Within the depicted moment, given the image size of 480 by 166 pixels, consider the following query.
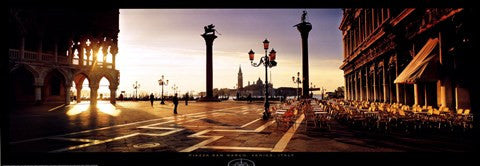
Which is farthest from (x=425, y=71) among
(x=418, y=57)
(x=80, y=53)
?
(x=80, y=53)

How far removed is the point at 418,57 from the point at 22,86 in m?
29.5

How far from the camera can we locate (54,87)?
2775cm

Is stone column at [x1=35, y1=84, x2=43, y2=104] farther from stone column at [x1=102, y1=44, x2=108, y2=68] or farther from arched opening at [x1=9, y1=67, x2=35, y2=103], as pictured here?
stone column at [x1=102, y1=44, x2=108, y2=68]

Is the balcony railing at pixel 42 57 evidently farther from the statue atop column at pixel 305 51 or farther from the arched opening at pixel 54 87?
the statue atop column at pixel 305 51

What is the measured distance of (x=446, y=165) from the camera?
11.2 feet

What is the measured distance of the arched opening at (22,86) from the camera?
23203 millimetres

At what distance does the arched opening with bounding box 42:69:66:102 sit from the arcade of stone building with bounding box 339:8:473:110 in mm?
28686

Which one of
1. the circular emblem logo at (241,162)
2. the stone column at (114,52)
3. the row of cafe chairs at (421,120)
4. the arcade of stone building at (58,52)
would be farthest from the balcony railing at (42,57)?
the row of cafe chairs at (421,120)

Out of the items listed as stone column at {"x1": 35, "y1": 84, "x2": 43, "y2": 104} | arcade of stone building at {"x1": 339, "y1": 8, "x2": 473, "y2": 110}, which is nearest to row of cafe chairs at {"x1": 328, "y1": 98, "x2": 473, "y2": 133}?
arcade of stone building at {"x1": 339, "y1": 8, "x2": 473, "y2": 110}

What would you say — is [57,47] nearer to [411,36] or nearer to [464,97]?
[411,36]

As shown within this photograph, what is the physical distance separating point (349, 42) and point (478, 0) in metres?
34.6

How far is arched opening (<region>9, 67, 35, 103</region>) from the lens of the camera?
914 inches

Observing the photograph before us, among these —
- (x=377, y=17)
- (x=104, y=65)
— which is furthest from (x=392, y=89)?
(x=104, y=65)

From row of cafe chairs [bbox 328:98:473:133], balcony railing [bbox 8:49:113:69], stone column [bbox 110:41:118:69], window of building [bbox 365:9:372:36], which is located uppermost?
window of building [bbox 365:9:372:36]
